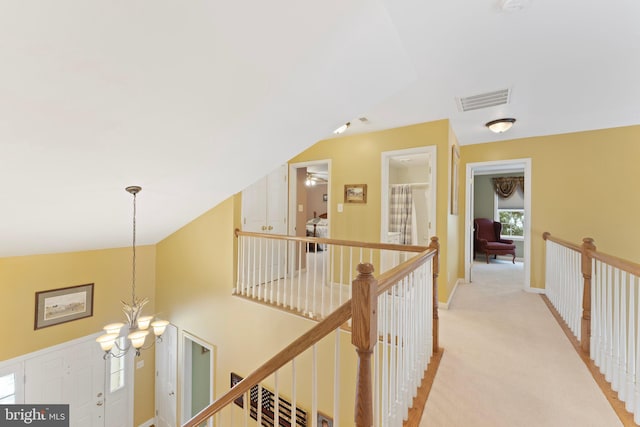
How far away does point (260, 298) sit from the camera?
11.4 ft

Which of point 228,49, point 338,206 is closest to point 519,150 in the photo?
point 338,206

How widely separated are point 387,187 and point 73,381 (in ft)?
17.7

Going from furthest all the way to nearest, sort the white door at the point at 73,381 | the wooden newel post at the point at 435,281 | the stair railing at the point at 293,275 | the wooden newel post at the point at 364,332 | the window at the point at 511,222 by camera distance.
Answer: the window at the point at 511,222 < the white door at the point at 73,381 < the stair railing at the point at 293,275 < the wooden newel post at the point at 435,281 < the wooden newel post at the point at 364,332

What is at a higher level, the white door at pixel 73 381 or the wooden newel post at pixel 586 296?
the wooden newel post at pixel 586 296

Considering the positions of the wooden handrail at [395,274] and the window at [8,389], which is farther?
the window at [8,389]

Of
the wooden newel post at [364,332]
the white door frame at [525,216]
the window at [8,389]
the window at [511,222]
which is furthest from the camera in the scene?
the window at [511,222]

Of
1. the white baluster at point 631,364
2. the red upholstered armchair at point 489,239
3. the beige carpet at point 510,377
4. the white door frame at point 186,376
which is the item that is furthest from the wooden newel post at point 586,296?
the white door frame at point 186,376

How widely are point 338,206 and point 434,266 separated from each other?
225cm

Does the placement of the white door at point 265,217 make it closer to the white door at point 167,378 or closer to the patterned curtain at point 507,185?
the white door at point 167,378

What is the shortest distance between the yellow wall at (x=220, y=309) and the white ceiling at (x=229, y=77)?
3.48 feet

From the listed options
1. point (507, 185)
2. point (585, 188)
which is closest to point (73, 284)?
point (585, 188)

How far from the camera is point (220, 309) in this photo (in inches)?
151

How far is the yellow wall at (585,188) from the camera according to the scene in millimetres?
3643

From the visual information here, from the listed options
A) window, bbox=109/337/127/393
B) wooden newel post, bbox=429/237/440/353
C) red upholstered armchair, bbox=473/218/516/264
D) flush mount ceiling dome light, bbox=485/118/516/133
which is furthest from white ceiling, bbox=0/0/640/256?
red upholstered armchair, bbox=473/218/516/264
